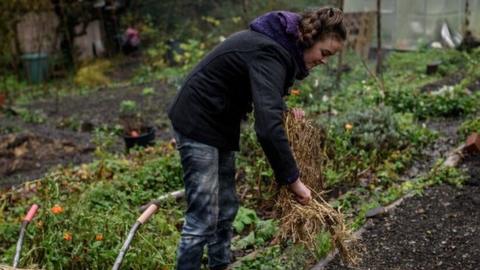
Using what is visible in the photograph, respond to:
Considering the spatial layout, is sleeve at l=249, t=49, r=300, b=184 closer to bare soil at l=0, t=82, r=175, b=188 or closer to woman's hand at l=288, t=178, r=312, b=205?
woman's hand at l=288, t=178, r=312, b=205

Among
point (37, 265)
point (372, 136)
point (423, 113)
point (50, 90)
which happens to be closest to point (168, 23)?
point (50, 90)

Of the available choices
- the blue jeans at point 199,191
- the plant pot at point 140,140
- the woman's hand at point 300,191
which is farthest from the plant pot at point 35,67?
the woman's hand at point 300,191

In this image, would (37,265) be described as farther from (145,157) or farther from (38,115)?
(38,115)

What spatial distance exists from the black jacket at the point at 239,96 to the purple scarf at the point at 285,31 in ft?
0.12

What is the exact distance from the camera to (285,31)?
2977mm

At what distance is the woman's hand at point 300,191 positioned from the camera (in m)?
3.03

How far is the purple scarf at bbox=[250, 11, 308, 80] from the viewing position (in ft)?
9.74

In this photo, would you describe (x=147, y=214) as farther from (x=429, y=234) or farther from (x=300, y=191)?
(x=429, y=234)

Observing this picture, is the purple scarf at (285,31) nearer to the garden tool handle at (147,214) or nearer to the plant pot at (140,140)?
the garden tool handle at (147,214)

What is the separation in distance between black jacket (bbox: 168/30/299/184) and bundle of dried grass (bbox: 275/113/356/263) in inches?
9.2

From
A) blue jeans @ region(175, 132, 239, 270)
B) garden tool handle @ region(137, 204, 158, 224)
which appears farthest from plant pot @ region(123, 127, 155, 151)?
garden tool handle @ region(137, 204, 158, 224)

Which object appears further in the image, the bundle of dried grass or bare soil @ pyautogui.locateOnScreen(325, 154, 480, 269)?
bare soil @ pyautogui.locateOnScreen(325, 154, 480, 269)

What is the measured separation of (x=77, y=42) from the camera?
639 inches

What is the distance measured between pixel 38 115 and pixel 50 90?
3407 mm
